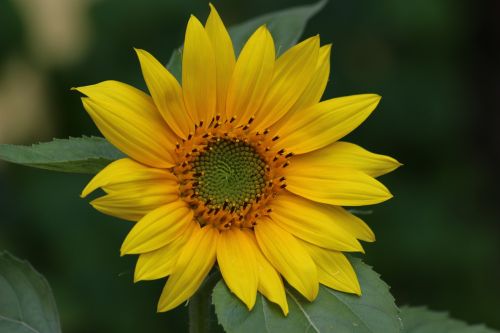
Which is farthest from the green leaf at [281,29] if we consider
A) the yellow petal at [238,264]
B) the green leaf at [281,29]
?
the yellow petal at [238,264]

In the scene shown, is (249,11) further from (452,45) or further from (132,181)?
(132,181)

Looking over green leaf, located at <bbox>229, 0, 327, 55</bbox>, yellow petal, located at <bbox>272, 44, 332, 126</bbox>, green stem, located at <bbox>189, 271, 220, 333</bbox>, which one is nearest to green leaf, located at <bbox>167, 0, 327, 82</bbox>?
green leaf, located at <bbox>229, 0, 327, 55</bbox>

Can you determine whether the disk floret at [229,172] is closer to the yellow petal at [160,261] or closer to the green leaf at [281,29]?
the yellow petal at [160,261]

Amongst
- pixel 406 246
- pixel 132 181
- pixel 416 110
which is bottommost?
pixel 406 246

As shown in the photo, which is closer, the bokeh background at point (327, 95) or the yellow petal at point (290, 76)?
the yellow petal at point (290, 76)

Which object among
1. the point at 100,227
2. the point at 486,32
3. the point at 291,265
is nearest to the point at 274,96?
the point at 291,265

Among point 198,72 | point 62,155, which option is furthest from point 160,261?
point 198,72

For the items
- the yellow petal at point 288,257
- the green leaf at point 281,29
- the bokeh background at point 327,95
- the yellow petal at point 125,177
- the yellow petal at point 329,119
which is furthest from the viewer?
the bokeh background at point 327,95
